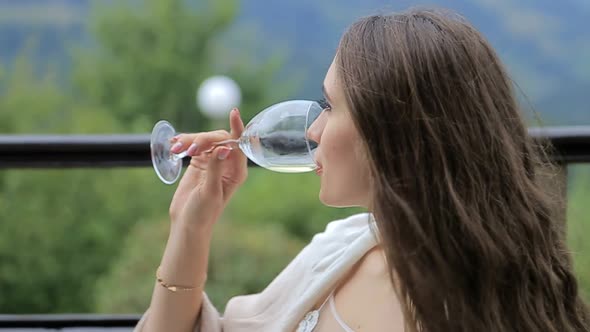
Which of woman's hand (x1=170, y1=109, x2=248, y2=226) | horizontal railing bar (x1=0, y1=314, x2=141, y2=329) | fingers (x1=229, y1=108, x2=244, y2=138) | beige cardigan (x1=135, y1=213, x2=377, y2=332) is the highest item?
fingers (x1=229, y1=108, x2=244, y2=138)

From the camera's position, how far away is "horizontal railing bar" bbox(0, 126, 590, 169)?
180 cm

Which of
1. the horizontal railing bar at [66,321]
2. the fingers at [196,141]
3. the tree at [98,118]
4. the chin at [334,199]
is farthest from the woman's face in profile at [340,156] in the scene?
the tree at [98,118]

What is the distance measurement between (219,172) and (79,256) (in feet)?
10.8

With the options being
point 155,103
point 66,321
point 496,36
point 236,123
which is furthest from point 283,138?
point 496,36

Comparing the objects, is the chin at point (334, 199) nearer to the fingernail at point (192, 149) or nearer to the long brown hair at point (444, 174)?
the long brown hair at point (444, 174)

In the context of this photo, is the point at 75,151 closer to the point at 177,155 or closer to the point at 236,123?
the point at 177,155

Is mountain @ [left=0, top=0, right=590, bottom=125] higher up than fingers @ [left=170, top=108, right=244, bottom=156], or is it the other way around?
fingers @ [left=170, top=108, right=244, bottom=156]

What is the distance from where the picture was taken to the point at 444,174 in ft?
3.55

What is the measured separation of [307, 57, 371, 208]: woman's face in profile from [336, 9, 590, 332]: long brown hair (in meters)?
0.04

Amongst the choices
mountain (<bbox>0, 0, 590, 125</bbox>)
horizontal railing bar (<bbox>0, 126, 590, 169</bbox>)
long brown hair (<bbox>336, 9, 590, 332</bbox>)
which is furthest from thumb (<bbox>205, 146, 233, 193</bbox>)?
mountain (<bbox>0, 0, 590, 125</bbox>)

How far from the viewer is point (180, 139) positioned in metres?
1.39

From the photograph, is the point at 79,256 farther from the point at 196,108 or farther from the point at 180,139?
the point at 196,108

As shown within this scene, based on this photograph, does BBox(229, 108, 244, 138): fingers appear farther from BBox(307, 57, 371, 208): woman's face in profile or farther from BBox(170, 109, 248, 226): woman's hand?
BBox(307, 57, 371, 208): woman's face in profile

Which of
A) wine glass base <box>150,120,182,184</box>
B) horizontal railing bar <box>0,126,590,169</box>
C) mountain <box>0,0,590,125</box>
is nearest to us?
wine glass base <box>150,120,182,184</box>
